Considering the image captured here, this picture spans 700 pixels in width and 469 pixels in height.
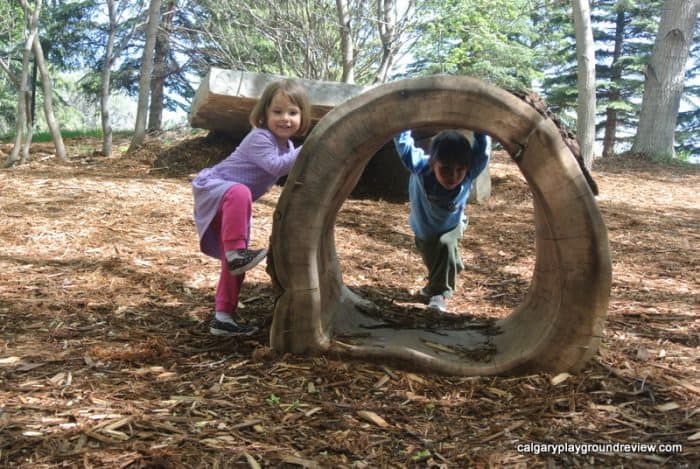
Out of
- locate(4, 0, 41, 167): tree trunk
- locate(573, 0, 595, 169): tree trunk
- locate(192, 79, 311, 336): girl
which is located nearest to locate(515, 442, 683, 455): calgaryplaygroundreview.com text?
locate(192, 79, 311, 336): girl

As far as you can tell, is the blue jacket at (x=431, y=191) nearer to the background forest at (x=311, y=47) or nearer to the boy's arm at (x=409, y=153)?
the boy's arm at (x=409, y=153)

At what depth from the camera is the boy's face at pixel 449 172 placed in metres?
3.04

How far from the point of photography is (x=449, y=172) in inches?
120

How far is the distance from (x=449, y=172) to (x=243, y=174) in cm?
108

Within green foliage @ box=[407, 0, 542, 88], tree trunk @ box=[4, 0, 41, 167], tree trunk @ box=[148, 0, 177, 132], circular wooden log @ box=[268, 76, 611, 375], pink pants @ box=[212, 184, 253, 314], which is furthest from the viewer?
tree trunk @ box=[148, 0, 177, 132]

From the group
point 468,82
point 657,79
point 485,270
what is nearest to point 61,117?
point 657,79

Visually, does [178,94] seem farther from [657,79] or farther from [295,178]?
[295,178]

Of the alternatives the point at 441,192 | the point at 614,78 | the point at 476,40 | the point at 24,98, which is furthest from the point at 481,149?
the point at 614,78

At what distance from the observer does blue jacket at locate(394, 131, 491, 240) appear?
3104 millimetres

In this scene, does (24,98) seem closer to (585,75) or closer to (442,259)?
(442,259)

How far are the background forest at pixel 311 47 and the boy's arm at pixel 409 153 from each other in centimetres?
490

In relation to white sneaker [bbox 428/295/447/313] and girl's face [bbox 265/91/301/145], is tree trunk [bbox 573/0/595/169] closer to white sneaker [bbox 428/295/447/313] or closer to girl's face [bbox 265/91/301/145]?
white sneaker [bbox 428/295/447/313]

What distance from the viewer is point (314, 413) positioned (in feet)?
6.61

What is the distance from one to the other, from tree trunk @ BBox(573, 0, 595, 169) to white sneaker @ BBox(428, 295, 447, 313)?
470 cm
